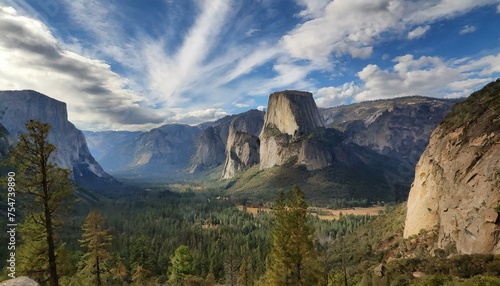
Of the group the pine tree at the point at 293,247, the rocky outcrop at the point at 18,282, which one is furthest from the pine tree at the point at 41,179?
the pine tree at the point at 293,247

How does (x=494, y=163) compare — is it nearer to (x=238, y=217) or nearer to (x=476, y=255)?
(x=476, y=255)

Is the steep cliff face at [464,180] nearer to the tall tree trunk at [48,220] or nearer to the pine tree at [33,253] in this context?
the tall tree trunk at [48,220]

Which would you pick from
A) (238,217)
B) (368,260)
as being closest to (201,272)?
(368,260)

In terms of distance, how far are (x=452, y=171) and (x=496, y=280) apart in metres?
37.4

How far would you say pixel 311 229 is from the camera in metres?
31.3

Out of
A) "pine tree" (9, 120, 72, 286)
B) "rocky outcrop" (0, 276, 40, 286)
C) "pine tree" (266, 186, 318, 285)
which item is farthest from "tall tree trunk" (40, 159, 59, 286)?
"pine tree" (266, 186, 318, 285)

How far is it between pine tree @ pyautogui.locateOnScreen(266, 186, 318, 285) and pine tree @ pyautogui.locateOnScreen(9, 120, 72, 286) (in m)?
20.1

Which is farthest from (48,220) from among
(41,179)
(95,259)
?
(95,259)

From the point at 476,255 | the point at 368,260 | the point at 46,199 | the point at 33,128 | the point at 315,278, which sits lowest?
the point at 368,260

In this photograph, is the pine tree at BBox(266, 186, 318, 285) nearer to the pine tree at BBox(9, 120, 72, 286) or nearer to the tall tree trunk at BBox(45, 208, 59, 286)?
the tall tree trunk at BBox(45, 208, 59, 286)

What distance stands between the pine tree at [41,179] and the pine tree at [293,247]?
20.1m

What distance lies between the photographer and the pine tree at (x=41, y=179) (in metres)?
19.8

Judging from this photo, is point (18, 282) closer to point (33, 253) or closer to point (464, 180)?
point (33, 253)

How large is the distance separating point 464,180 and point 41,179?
67190 mm
